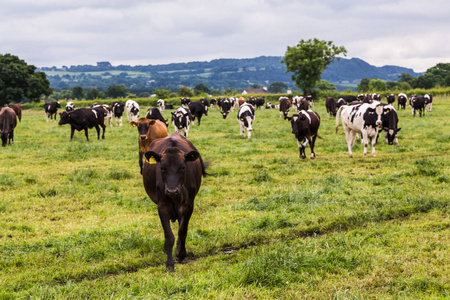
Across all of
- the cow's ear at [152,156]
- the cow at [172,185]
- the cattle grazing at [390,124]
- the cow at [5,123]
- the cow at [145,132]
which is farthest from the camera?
the cow at [5,123]

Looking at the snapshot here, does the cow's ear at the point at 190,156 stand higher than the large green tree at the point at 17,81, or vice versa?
the large green tree at the point at 17,81

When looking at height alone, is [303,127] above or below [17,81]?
below

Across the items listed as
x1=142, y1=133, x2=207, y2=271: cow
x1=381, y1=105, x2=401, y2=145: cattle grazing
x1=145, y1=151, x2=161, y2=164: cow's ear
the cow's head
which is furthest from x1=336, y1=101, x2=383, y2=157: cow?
x1=145, y1=151, x2=161, y2=164: cow's ear

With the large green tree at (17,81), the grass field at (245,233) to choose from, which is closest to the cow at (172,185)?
the grass field at (245,233)

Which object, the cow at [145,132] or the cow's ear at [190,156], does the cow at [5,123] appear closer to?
the cow at [145,132]

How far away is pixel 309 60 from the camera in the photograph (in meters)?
67.3

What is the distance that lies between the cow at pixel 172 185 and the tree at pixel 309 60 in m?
64.0

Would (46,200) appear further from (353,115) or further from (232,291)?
(353,115)

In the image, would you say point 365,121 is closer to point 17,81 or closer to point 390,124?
point 390,124

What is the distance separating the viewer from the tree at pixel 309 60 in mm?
67562

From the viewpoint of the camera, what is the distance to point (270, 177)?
11.4 metres

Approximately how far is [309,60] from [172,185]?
2601 inches

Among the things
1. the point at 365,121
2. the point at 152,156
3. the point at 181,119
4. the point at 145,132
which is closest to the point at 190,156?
the point at 152,156

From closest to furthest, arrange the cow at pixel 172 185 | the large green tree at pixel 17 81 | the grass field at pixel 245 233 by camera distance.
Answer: the grass field at pixel 245 233, the cow at pixel 172 185, the large green tree at pixel 17 81
